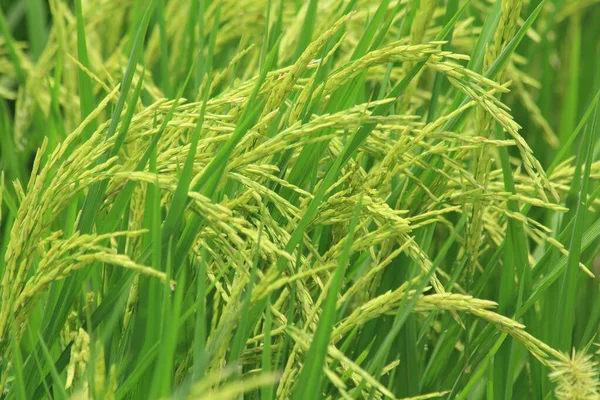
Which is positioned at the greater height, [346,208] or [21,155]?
[346,208]

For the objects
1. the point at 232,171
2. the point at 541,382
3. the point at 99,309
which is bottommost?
the point at 541,382

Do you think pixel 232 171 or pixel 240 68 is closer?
pixel 232 171

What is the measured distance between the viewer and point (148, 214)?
134 cm

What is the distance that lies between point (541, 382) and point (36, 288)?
32.8 inches

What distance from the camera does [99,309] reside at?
4.34 feet

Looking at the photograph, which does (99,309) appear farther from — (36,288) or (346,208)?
(346,208)

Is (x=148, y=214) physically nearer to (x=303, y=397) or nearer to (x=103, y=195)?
(x=103, y=195)

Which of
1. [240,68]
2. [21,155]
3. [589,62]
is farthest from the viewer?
[589,62]

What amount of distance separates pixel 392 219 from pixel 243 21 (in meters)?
1.18

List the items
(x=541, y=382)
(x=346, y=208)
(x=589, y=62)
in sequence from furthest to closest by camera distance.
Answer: (x=589, y=62) < (x=541, y=382) < (x=346, y=208)

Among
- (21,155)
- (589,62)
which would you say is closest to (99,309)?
(21,155)

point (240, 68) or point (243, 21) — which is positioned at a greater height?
point (243, 21)

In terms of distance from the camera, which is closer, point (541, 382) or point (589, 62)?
point (541, 382)

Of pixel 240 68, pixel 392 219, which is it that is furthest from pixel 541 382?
pixel 240 68
